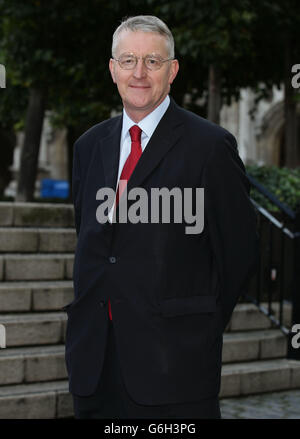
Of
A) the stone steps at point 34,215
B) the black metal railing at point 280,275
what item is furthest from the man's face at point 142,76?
the stone steps at point 34,215

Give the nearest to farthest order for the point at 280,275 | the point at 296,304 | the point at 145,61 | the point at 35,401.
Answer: the point at 145,61 < the point at 35,401 < the point at 296,304 < the point at 280,275

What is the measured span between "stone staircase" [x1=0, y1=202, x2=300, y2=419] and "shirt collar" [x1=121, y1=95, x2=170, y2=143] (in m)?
2.95

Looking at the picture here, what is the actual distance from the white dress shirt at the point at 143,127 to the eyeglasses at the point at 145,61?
0.16 metres

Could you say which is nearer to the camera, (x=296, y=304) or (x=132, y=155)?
(x=132, y=155)

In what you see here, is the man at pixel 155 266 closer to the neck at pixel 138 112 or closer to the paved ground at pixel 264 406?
the neck at pixel 138 112

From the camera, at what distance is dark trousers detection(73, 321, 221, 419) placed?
9.36 feet

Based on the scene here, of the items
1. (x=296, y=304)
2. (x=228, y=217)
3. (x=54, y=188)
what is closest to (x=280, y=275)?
(x=296, y=304)

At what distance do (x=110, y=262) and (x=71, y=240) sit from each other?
4848mm

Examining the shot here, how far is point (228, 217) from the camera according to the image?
296 centimetres

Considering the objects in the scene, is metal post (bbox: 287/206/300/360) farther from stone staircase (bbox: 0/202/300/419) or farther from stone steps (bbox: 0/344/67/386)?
stone steps (bbox: 0/344/67/386)

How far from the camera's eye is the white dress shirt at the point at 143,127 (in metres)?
3.03

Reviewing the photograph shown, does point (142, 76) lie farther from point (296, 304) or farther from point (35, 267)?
point (296, 304)

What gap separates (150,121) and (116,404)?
3.49ft
